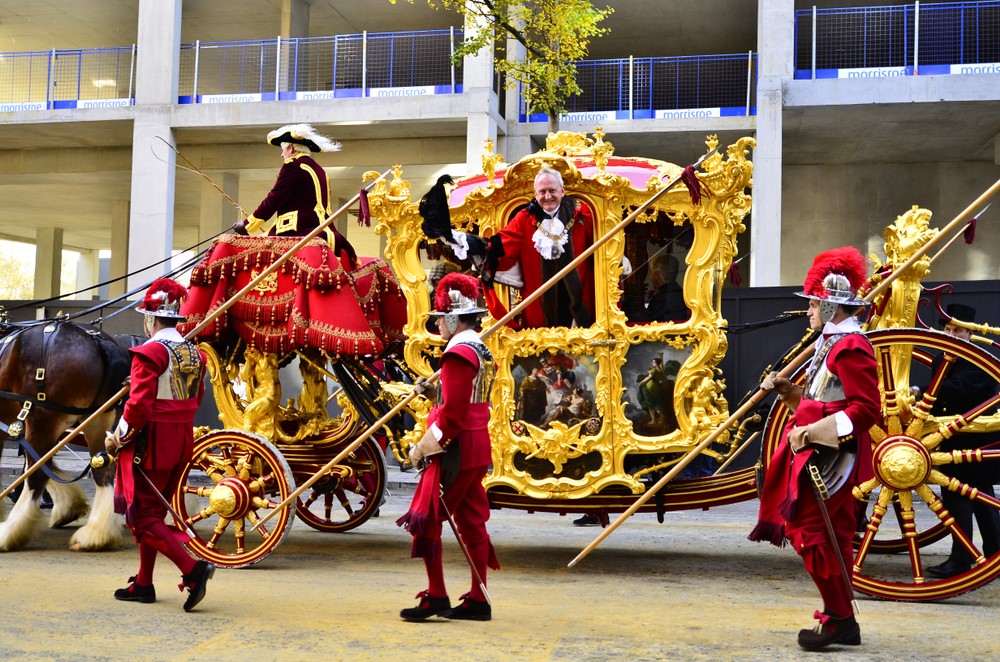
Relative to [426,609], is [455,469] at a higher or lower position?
higher

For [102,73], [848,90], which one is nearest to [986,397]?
[848,90]

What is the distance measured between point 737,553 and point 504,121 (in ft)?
38.7

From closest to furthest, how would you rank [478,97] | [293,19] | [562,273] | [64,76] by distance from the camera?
[562,273], [478,97], [293,19], [64,76]

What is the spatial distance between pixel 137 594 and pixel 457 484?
1781 millimetres

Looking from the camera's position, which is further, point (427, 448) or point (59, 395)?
point (59, 395)

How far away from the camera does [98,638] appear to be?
15.9 ft

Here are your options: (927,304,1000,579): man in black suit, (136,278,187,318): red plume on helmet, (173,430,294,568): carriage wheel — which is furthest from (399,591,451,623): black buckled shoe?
(927,304,1000,579): man in black suit

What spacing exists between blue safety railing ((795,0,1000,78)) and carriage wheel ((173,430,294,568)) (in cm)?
1270

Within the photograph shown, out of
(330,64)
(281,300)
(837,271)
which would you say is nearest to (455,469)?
(837,271)

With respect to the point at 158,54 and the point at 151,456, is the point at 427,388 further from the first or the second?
the point at 158,54

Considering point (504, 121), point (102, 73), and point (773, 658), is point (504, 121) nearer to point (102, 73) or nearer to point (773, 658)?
point (102, 73)

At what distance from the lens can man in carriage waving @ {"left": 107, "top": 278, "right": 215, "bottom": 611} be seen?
5.54m

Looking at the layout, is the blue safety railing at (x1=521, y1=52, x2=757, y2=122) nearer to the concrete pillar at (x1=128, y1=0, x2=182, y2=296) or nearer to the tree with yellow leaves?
the tree with yellow leaves

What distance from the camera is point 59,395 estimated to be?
7797mm
